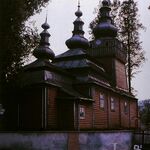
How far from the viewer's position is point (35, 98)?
26312 mm

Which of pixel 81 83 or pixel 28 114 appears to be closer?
pixel 28 114

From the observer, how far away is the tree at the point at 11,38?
22750mm

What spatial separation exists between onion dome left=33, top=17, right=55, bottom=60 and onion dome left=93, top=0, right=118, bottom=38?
5391 millimetres

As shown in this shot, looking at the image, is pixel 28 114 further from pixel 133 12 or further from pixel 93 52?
pixel 133 12

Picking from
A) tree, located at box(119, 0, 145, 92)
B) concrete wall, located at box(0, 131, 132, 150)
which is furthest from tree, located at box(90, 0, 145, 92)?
concrete wall, located at box(0, 131, 132, 150)

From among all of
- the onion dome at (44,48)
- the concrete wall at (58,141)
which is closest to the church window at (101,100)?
the onion dome at (44,48)

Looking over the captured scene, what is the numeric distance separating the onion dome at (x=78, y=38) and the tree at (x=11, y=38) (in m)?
12.3

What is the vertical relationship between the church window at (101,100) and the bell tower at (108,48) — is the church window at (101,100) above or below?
below

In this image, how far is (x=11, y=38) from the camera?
23047 millimetres

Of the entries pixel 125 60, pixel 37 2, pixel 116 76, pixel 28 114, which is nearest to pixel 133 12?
pixel 125 60

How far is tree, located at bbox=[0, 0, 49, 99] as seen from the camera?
22750mm

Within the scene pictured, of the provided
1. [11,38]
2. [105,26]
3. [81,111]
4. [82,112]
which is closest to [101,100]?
[82,112]

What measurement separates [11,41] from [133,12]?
20.3m

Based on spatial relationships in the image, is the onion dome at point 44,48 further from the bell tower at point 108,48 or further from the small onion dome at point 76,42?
the bell tower at point 108,48
